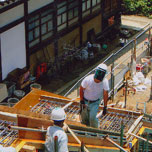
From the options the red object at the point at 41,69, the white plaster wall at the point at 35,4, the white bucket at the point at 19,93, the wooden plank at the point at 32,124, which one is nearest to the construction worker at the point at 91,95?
the wooden plank at the point at 32,124

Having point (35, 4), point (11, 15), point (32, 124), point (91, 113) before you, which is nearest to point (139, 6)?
point (35, 4)

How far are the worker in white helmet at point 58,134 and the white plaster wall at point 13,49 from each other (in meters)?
11.3

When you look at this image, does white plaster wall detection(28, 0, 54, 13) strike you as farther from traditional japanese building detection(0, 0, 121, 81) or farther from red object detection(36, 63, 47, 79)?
red object detection(36, 63, 47, 79)

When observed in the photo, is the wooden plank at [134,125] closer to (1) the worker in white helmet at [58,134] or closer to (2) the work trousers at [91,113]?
(2) the work trousers at [91,113]

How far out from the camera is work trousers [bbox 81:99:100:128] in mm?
11663

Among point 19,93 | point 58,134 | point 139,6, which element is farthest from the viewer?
point 139,6

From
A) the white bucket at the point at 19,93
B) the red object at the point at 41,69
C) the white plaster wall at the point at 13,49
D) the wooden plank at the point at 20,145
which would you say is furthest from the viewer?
the red object at the point at 41,69

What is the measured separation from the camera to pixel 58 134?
779 centimetres

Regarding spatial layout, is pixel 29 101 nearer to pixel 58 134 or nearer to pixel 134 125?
pixel 134 125

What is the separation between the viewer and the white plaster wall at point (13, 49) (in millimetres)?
18906

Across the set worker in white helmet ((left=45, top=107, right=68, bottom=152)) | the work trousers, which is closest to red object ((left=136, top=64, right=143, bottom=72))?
the work trousers

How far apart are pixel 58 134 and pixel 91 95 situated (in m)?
3.87

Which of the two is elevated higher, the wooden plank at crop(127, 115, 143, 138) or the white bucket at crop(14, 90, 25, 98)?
the wooden plank at crop(127, 115, 143, 138)

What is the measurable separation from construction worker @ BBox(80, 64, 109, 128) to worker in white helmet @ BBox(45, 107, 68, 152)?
3257 mm
